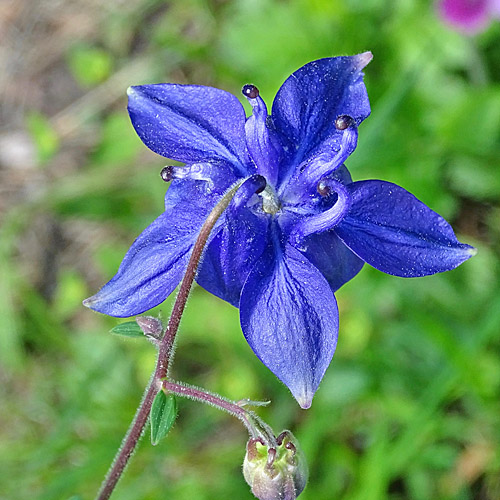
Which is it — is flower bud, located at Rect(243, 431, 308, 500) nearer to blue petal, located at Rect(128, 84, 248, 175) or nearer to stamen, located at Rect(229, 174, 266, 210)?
stamen, located at Rect(229, 174, 266, 210)

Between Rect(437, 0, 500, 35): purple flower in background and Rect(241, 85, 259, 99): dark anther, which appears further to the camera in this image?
Rect(437, 0, 500, 35): purple flower in background

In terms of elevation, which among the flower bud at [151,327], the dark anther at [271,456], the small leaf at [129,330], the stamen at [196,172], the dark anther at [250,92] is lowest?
the dark anther at [271,456]

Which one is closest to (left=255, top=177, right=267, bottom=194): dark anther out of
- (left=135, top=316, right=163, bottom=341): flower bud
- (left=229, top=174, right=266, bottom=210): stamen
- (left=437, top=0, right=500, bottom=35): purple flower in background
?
(left=229, top=174, right=266, bottom=210): stamen

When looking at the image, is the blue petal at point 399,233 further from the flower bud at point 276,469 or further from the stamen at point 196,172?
the flower bud at point 276,469

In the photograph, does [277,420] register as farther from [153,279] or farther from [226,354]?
[153,279]

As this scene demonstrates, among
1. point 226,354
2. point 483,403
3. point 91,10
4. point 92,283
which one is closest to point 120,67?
point 91,10

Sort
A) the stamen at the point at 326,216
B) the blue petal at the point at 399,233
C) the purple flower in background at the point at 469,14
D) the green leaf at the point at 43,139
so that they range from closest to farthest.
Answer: the stamen at the point at 326,216 → the blue petal at the point at 399,233 → the purple flower in background at the point at 469,14 → the green leaf at the point at 43,139

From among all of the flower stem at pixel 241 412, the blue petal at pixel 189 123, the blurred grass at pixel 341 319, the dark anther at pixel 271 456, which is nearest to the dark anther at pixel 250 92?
the blue petal at pixel 189 123
